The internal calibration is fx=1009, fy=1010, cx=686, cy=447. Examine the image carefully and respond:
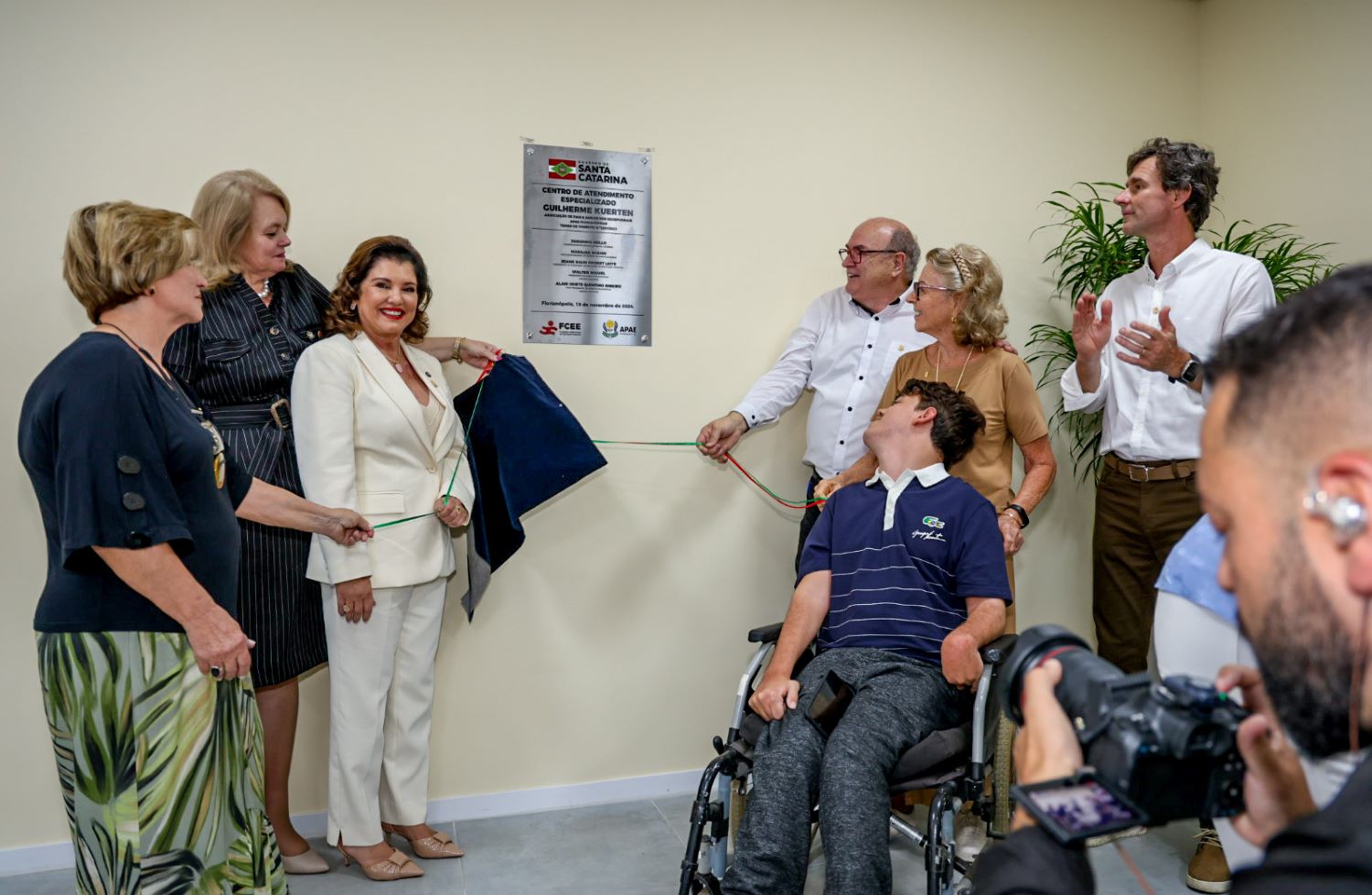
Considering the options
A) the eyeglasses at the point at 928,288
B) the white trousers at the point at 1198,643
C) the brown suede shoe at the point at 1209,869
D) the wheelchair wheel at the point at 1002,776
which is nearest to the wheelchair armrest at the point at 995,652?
the white trousers at the point at 1198,643

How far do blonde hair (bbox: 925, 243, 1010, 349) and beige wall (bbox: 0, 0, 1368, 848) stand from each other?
23.4 inches

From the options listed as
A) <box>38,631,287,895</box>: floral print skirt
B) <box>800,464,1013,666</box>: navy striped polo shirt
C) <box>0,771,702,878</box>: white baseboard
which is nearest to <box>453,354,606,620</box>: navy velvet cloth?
<box>0,771,702,878</box>: white baseboard

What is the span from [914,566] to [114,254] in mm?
1761

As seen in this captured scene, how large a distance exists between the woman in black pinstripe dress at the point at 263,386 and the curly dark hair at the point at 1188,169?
2440 mm

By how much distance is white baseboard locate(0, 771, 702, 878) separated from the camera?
274cm

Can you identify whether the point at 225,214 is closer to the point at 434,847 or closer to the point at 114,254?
the point at 114,254

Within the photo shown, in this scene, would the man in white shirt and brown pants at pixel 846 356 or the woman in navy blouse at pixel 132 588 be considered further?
the man in white shirt and brown pants at pixel 846 356

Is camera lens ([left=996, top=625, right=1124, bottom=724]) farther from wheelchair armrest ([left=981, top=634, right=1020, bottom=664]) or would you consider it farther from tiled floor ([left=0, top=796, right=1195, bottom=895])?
tiled floor ([left=0, top=796, right=1195, bottom=895])

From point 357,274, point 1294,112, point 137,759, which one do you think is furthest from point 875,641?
point 1294,112

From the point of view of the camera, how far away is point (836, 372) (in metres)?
3.27

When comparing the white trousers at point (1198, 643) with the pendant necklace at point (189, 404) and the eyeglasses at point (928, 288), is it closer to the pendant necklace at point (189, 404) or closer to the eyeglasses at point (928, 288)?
the eyeglasses at point (928, 288)

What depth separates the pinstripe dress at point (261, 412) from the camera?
8.55 ft

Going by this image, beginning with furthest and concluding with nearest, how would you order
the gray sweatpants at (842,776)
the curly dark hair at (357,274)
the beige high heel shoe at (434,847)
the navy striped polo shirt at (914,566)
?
the beige high heel shoe at (434,847) < the curly dark hair at (357,274) < the navy striped polo shirt at (914,566) < the gray sweatpants at (842,776)

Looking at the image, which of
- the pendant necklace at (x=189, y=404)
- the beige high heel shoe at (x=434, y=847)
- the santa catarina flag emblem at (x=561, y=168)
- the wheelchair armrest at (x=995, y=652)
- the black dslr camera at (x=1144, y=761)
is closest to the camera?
the black dslr camera at (x=1144, y=761)
